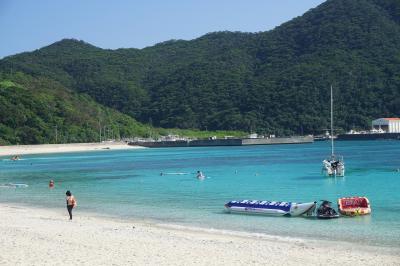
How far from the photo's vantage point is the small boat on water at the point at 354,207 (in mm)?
26734

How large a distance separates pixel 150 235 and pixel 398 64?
582 ft

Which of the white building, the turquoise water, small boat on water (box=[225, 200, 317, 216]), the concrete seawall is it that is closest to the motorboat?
the turquoise water

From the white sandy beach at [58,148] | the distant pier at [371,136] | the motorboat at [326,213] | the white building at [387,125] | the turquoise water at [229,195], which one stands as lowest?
the turquoise water at [229,195]

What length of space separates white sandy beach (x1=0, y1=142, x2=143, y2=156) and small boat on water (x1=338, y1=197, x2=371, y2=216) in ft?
330

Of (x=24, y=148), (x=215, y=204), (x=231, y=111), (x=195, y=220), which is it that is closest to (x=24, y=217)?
(x=195, y=220)

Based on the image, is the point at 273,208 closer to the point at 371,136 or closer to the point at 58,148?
the point at 58,148

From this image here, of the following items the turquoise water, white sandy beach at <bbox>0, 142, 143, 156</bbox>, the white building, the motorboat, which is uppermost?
the white building

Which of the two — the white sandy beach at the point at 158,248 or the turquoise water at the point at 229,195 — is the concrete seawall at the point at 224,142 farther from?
the white sandy beach at the point at 158,248

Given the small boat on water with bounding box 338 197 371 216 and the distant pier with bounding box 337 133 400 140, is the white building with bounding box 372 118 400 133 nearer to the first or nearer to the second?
the distant pier with bounding box 337 133 400 140

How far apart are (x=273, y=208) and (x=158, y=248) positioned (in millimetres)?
10214

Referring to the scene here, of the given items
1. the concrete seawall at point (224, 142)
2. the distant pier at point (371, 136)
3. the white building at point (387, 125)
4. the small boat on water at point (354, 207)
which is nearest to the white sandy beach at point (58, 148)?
the concrete seawall at point (224, 142)

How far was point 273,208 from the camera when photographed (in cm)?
2770

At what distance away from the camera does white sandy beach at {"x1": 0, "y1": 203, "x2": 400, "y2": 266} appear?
53.7 feet

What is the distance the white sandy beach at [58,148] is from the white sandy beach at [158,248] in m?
102
